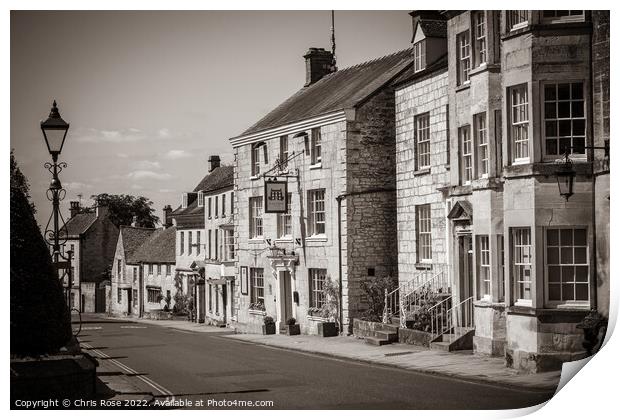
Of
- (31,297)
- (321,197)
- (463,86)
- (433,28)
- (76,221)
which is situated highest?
(433,28)

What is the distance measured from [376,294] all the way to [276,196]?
4592 mm

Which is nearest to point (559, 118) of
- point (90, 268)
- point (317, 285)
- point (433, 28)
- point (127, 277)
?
point (433, 28)

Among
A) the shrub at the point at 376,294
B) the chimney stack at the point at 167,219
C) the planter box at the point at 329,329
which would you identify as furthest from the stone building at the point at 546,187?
the chimney stack at the point at 167,219

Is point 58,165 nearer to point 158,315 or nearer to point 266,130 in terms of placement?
point 266,130

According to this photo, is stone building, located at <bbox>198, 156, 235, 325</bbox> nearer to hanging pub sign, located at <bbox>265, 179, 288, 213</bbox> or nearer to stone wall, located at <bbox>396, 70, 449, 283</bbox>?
hanging pub sign, located at <bbox>265, 179, 288, 213</bbox>

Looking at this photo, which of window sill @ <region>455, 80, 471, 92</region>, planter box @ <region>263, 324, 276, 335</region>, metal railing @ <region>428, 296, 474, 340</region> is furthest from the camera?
planter box @ <region>263, 324, 276, 335</region>

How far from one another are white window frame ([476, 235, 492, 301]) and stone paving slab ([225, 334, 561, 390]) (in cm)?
131

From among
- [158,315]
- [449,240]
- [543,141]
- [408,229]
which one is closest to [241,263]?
[408,229]

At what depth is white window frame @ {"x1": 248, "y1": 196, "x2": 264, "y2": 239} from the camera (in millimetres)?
32438

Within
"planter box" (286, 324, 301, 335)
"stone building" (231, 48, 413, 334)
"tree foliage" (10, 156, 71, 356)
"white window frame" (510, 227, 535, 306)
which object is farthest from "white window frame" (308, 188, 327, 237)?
"tree foliage" (10, 156, 71, 356)

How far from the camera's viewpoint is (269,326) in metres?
30.9

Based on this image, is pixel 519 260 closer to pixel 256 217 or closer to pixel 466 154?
pixel 466 154

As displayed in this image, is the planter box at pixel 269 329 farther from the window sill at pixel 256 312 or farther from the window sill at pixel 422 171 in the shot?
the window sill at pixel 422 171
